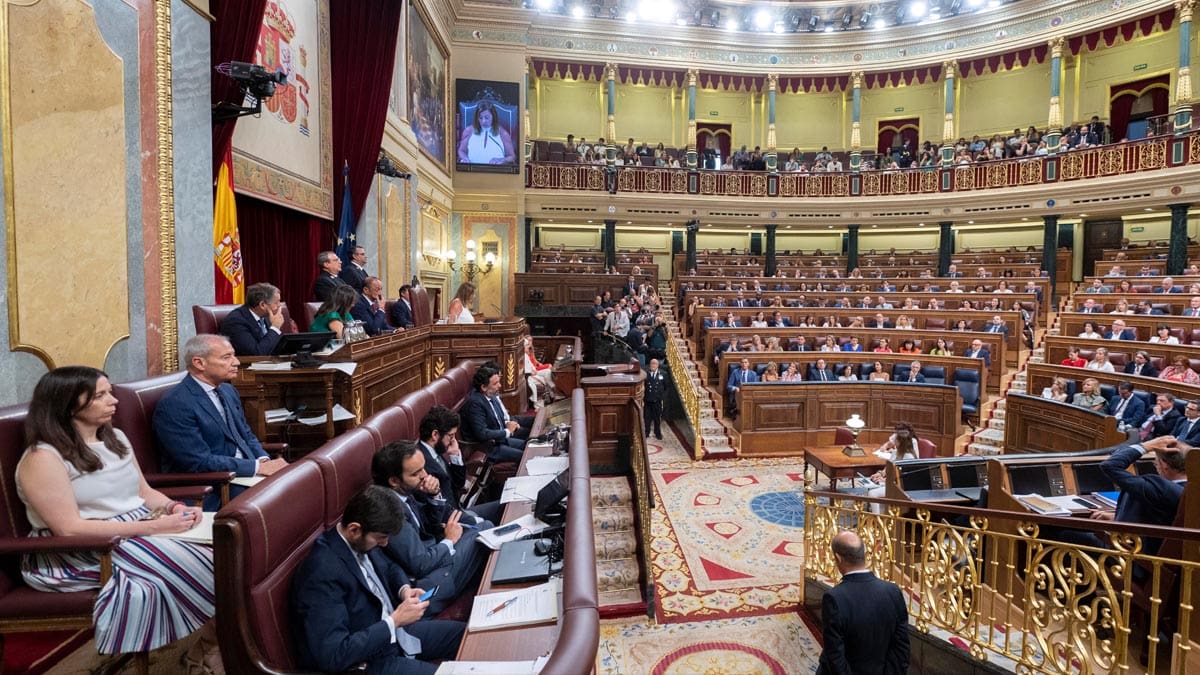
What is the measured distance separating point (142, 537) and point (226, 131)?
136 inches

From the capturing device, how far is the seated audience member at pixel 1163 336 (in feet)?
22.3

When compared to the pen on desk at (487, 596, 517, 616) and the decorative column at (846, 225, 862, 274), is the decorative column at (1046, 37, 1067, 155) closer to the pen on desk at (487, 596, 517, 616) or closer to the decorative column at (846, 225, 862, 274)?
→ the decorative column at (846, 225, 862, 274)

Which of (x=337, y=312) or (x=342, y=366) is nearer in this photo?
(x=342, y=366)

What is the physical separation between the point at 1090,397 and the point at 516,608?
706 cm

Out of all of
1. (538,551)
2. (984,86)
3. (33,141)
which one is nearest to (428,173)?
(33,141)

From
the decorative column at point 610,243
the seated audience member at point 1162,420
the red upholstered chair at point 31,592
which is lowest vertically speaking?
the seated audience member at point 1162,420

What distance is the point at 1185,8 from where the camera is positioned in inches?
449

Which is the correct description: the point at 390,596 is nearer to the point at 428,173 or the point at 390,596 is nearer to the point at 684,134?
the point at 428,173

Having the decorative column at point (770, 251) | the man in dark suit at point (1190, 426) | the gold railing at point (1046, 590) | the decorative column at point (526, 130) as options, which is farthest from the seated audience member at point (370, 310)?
the decorative column at point (770, 251)

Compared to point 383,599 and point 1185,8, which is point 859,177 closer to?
point 1185,8

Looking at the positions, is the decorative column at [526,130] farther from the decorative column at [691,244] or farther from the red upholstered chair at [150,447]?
the red upholstered chair at [150,447]

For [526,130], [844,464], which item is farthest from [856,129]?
[844,464]

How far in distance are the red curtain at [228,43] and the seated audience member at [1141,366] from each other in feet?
29.4

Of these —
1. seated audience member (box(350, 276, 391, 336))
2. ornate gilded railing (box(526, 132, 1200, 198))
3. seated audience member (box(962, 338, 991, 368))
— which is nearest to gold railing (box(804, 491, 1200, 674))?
seated audience member (box(350, 276, 391, 336))
